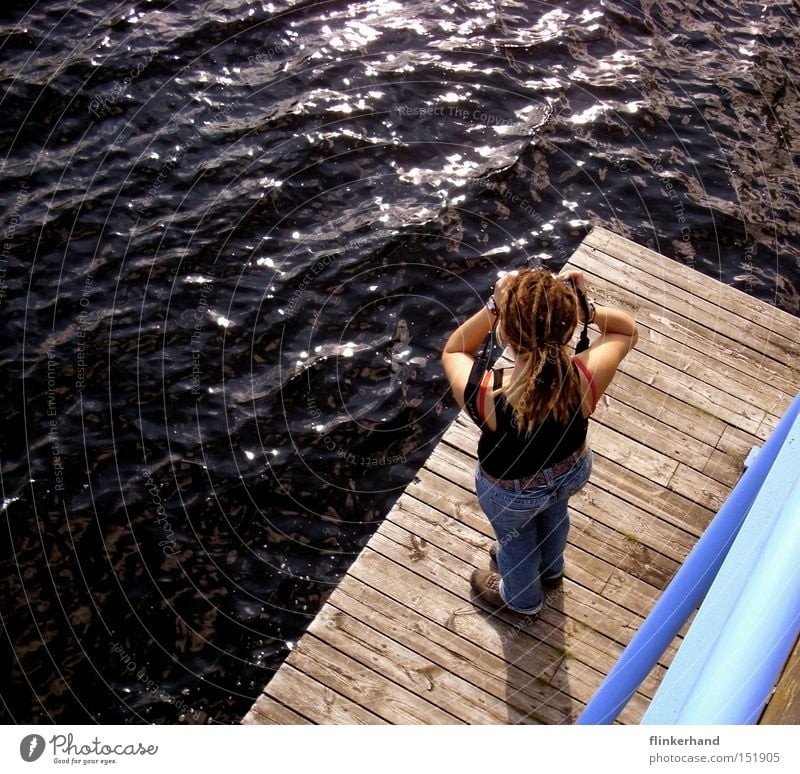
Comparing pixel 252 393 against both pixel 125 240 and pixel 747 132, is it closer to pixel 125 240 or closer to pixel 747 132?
pixel 125 240

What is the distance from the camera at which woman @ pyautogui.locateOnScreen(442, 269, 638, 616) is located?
3648 mm

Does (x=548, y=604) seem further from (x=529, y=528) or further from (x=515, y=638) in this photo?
(x=529, y=528)

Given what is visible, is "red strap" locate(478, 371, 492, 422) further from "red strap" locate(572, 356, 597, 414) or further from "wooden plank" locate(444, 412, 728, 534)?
"wooden plank" locate(444, 412, 728, 534)

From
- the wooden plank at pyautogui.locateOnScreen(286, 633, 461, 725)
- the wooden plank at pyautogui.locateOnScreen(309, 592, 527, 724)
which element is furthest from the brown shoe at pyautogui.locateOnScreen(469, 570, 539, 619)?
the wooden plank at pyautogui.locateOnScreen(286, 633, 461, 725)

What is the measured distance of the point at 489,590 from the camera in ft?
17.0

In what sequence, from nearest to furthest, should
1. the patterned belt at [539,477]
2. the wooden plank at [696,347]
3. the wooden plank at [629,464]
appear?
1. the patterned belt at [539,477]
2. the wooden plank at [629,464]
3. the wooden plank at [696,347]

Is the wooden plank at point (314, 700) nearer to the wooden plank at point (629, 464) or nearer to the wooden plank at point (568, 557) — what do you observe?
the wooden plank at point (568, 557)

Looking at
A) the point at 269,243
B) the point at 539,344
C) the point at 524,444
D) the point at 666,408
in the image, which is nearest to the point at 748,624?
the point at 539,344

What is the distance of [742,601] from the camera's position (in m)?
1.92

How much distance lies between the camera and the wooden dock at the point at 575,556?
4957 millimetres

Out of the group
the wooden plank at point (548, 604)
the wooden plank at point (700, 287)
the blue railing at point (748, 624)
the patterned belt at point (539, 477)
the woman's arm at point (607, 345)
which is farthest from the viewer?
the wooden plank at point (700, 287)

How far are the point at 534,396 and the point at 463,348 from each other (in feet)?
1.78

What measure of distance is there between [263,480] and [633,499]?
9.58ft

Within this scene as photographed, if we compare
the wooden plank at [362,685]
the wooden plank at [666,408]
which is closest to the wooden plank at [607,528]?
the wooden plank at [666,408]
